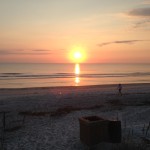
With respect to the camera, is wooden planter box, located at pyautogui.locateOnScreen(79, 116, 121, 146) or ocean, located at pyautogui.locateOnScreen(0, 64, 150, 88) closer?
wooden planter box, located at pyautogui.locateOnScreen(79, 116, 121, 146)

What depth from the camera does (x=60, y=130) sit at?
546 inches

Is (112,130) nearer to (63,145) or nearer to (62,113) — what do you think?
(63,145)

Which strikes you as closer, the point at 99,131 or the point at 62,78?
the point at 99,131

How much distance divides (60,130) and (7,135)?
2.81 m

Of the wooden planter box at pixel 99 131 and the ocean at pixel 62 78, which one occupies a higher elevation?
the ocean at pixel 62 78

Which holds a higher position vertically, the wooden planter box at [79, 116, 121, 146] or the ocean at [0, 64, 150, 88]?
the ocean at [0, 64, 150, 88]

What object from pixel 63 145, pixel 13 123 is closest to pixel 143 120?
pixel 63 145

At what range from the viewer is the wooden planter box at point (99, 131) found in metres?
9.95

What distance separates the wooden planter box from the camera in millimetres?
9945

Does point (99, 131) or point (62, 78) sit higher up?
point (62, 78)

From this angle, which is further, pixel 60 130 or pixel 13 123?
pixel 13 123

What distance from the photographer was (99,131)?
10.1 meters

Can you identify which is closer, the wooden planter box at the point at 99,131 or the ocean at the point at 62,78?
the wooden planter box at the point at 99,131

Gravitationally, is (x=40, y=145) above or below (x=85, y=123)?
below
